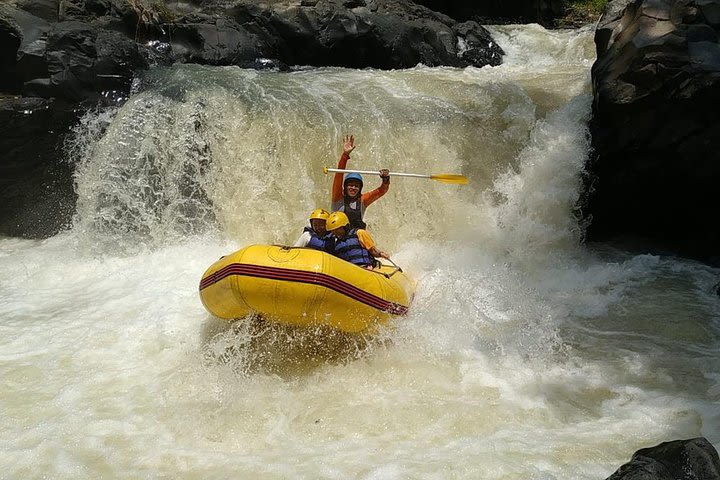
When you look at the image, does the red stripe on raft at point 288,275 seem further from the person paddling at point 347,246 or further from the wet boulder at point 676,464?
the wet boulder at point 676,464

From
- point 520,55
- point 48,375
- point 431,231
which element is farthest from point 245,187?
point 520,55

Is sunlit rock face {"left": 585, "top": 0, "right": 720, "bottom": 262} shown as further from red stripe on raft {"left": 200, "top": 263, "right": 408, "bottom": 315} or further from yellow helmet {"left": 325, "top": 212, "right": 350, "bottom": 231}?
red stripe on raft {"left": 200, "top": 263, "right": 408, "bottom": 315}

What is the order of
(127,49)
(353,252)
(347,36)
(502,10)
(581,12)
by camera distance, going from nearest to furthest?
(353,252) → (127,49) → (347,36) → (502,10) → (581,12)

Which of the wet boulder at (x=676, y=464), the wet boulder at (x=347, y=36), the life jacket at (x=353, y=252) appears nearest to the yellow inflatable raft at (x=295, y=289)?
the life jacket at (x=353, y=252)

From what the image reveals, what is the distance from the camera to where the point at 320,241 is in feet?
15.5

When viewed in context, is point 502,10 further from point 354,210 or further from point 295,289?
point 295,289

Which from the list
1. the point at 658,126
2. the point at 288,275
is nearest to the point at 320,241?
the point at 288,275

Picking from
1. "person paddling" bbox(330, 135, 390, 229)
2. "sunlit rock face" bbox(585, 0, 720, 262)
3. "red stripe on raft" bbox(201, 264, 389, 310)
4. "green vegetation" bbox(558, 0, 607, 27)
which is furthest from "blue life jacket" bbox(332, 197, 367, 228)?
"green vegetation" bbox(558, 0, 607, 27)

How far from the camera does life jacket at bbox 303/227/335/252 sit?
15.4 feet

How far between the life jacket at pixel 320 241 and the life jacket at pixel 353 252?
6cm

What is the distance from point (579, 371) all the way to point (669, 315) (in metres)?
1.53

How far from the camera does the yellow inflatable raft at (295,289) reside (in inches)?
149

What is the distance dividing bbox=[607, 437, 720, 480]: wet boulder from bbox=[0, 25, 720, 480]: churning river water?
419 mm

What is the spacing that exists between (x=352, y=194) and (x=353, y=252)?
1.12 m
